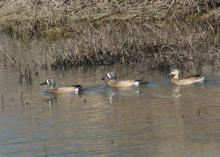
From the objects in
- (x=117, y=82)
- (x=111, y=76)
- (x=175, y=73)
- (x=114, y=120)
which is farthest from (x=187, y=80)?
(x=114, y=120)

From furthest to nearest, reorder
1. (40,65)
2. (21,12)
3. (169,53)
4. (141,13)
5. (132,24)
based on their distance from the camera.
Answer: (21,12) < (141,13) < (132,24) < (40,65) < (169,53)

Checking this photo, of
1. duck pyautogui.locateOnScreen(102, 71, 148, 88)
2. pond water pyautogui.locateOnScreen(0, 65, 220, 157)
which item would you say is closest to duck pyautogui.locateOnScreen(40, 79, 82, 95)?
pond water pyautogui.locateOnScreen(0, 65, 220, 157)

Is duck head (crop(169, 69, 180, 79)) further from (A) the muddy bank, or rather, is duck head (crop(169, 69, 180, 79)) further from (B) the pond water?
(A) the muddy bank

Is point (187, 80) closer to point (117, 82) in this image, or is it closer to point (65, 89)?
point (117, 82)

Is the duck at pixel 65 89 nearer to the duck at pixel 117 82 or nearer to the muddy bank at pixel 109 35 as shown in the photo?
the duck at pixel 117 82

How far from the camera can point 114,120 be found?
1253 centimetres

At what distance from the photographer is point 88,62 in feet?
63.0

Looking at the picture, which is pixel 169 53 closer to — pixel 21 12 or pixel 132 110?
pixel 132 110

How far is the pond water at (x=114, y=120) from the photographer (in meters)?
10.6

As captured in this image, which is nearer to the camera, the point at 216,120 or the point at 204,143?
the point at 204,143

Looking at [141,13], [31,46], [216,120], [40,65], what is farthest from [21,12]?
[216,120]

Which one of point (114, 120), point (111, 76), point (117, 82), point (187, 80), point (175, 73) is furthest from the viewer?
point (111, 76)

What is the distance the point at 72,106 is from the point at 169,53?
5.07m

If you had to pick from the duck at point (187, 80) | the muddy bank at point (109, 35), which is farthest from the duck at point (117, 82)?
the muddy bank at point (109, 35)
